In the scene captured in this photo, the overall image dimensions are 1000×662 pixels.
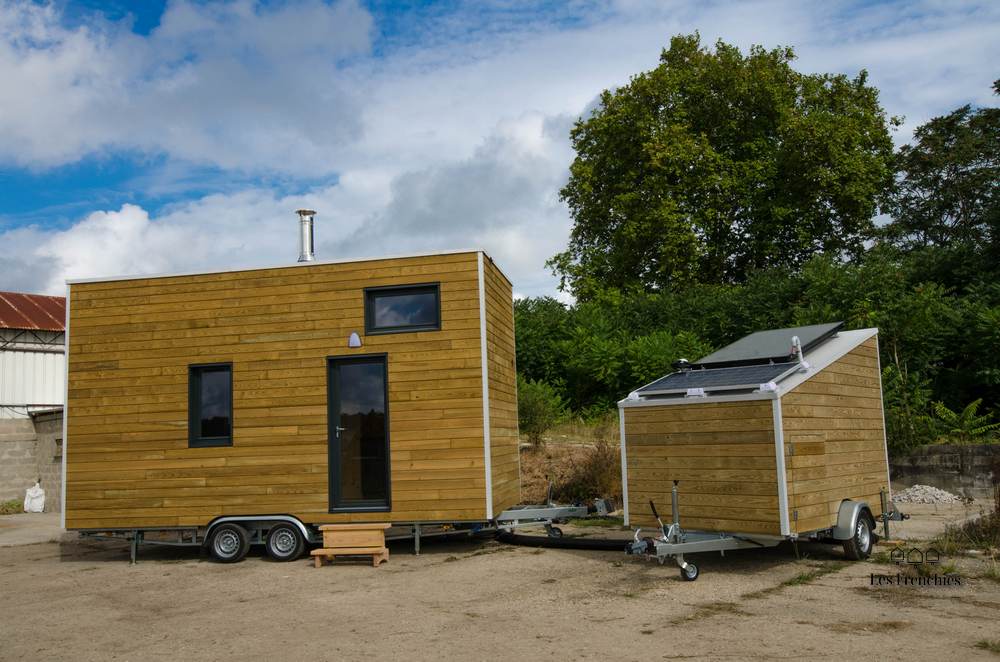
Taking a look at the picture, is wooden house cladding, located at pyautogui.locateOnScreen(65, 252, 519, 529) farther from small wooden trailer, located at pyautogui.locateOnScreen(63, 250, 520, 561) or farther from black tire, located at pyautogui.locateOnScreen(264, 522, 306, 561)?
black tire, located at pyautogui.locateOnScreen(264, 522, 306, 561)

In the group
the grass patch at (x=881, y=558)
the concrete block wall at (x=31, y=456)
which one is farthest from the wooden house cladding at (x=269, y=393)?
the concrete block wall at (x=31, y=456)

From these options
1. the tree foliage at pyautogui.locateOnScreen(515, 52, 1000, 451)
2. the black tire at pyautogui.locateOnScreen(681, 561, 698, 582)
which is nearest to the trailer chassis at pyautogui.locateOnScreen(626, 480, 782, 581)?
the black tire at pyautogui.locateOnScreen(681, 561, 698, 582)

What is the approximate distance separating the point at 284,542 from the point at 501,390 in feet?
11.3

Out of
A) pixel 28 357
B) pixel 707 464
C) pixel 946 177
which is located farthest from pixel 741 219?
pixel 28 357

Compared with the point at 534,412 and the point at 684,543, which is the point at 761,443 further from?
the point at 534,412

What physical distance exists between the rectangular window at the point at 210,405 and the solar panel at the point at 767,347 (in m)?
6.16

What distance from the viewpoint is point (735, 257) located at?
87.5 feet

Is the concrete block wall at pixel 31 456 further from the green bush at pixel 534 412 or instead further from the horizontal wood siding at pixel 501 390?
the horizontal wood siding at pixel 501 390

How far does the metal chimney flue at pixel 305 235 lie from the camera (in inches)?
486

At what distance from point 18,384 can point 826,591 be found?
95.1ft

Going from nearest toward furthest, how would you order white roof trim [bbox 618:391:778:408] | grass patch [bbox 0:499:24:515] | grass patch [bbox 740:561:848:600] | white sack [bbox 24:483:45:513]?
grass patch [bbox 740:561:848:600], white roof trim [bbox 618:391:778:408], grass patch [bbox 0:499:24:515], white sack [bbox 24:483:45:513]

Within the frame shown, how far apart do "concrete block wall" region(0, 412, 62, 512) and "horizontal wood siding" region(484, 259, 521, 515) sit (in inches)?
569

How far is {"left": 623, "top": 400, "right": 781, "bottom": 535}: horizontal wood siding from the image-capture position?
26.0 feet

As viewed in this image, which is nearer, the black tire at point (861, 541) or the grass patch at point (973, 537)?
the black tire at point (861, 541)
